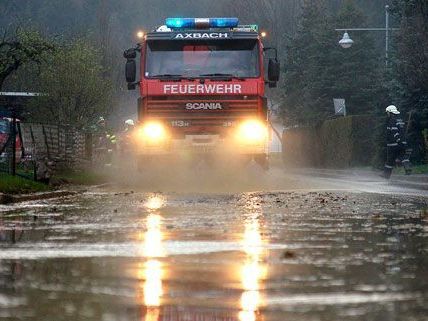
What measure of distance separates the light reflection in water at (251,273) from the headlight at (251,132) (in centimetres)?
1414

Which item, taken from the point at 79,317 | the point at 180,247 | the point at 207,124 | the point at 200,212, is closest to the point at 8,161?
Answer: the point at 207,124

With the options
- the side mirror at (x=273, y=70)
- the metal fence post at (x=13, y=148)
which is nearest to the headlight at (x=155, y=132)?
the side mirror at (x=273, y=70)

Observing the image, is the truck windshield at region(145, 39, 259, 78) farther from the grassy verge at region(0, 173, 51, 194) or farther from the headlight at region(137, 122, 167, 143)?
the grassy verge at region(0, 173, 51, 194)

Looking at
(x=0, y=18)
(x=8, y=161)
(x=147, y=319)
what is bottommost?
(x=147, y=319)

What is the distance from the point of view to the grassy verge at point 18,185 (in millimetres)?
20797

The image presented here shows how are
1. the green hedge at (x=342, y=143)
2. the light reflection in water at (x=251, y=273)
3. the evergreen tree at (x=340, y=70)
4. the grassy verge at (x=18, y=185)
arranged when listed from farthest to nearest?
the evergreen tree at (x=340, y=70)
the green hedge at (x=342, y=143)
the grassy verge at (x=18, y=185)
the light reflection in water at (x=251, y=273)

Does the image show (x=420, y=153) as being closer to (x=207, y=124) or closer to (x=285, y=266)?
(x=207, y=124)

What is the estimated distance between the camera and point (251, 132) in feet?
89.5

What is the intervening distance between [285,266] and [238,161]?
18.4 metres

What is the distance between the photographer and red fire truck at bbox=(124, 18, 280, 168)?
88.1 ft

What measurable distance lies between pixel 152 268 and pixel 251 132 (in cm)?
1840

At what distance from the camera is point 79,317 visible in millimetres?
6508

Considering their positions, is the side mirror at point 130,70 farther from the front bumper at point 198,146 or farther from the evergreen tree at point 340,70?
the evergreen tree at point 340,70

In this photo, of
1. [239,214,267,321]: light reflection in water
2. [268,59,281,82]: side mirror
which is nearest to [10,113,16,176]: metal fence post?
[268,59,281,82]: side mirror
